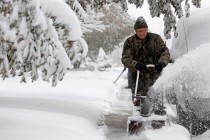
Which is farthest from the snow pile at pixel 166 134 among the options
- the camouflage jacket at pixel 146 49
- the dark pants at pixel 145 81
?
the camouflage jacket at pixel 146 49

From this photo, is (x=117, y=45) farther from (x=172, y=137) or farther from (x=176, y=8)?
(x=172, y=137)

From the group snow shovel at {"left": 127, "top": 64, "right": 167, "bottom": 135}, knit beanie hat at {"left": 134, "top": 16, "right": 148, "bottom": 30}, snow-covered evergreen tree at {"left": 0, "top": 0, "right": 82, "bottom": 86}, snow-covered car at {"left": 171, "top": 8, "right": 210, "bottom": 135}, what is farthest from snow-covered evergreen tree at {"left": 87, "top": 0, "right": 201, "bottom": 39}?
snow-covered evergreen tree at {"left": 0, "top": 0, "right": 82, "bottom": 86}

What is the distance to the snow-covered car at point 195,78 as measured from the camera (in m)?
6.93

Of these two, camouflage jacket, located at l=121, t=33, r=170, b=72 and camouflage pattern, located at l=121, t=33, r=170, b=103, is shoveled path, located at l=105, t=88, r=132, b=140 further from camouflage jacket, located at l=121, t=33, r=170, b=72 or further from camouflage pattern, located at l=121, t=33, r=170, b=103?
camouflage jacket, located at l=121, t=33, r=170, b=72

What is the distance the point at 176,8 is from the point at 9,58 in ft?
19.3

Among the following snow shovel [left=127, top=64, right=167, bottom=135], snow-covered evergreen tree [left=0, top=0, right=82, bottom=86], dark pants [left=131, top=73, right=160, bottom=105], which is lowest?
snow shovel [left=127, top=64, right=167, bottom=135]

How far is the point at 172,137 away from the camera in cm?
627

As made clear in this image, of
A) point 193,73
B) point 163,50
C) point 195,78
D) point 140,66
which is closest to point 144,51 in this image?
point 163,50

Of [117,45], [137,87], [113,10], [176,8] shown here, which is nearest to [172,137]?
[137,87]

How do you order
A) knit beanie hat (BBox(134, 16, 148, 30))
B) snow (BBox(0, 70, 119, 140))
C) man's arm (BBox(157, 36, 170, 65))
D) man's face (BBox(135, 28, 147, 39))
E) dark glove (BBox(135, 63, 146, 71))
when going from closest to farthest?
snow (BBox(0, 70, 119, 140)) < dark glove (BBox(135, 63, 146, 71)) < man's arm (BBox(157, 36, 170, 65)) < knit beanie hat (BBox(134, 16, 148, 30)) < man's face (BBox(135, 28, 147, 39))

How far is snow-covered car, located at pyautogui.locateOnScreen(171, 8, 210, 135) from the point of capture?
22.7ft

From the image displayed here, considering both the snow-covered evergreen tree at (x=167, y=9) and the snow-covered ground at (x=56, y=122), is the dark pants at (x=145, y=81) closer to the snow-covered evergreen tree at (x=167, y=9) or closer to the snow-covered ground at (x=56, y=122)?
the snow-covered ground at (x=56, y=122)

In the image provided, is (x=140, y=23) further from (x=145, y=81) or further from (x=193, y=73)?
(x=193, y=73)

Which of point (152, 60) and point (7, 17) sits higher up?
point (7, 17)
